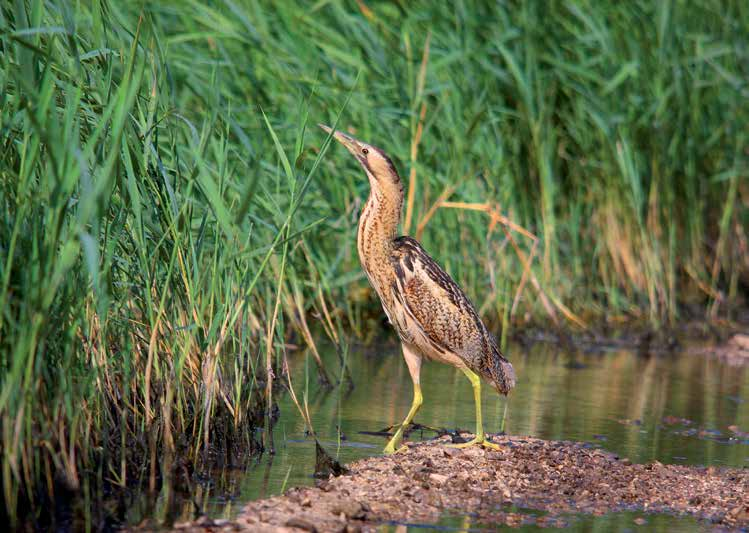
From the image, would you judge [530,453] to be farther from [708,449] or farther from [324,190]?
[324,190]

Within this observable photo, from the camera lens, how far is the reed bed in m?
4.76

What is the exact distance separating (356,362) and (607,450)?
107 inches

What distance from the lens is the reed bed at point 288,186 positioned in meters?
4.76

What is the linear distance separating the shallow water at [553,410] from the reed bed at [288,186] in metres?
0.29

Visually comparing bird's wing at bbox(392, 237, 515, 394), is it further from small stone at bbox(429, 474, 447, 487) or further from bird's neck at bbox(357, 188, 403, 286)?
small stone at bbox(429, 474, 447, 487)

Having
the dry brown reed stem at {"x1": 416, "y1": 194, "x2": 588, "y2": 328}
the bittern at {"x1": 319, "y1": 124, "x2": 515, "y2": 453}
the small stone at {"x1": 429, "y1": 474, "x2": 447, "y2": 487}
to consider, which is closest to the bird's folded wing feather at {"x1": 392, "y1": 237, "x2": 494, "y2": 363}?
the bittern at {"x1": 319, "y1": 124, "x2": 515, "y2": 453}

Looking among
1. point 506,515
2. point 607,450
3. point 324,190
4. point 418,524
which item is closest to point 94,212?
point 418,524

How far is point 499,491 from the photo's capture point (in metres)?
5.70

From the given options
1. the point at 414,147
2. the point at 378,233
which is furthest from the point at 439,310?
the point at 414,147

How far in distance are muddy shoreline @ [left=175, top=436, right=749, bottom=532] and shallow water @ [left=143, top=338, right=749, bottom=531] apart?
0.60ft

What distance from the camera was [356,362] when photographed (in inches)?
363

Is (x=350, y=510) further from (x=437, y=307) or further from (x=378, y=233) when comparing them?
(x=378, y=233)

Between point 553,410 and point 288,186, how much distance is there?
2.18 meters

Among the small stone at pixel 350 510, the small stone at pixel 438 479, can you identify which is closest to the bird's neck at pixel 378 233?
the small stone at pixel 438 479
